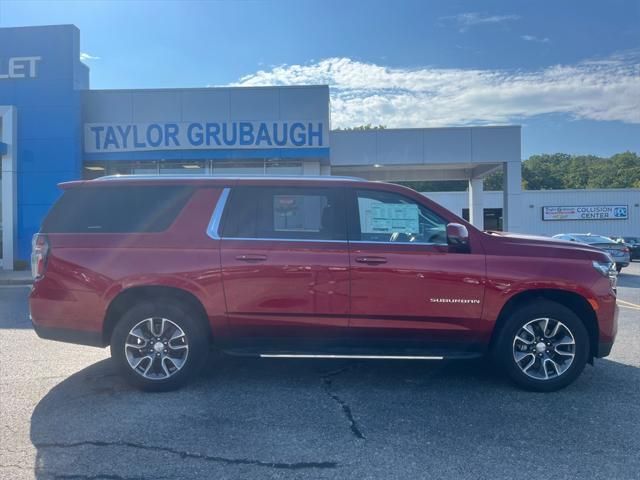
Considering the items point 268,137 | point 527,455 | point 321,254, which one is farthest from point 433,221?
point 268,137

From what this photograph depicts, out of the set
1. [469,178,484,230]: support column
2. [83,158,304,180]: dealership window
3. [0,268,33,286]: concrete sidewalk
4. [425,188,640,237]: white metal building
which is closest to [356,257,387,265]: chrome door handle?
[0,268,33,286]: concrete sidewalk

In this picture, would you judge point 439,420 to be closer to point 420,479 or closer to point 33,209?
point 420,479

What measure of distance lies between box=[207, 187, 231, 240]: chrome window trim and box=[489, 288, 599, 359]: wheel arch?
9.12ft

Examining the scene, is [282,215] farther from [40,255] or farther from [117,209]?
[40,255]

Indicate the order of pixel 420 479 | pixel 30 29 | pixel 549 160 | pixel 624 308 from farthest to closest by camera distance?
pixel 549 160 < pixel 30 29 < pixel 624 308 < pixel 420 479

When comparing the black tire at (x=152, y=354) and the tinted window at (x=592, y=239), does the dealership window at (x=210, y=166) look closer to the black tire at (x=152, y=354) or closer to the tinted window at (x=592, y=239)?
the tinted window at (x=592, y=239)

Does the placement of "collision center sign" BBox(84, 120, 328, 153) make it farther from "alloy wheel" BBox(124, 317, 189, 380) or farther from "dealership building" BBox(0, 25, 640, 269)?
"alloy wheel" BBox(124, 317, 189, 380)

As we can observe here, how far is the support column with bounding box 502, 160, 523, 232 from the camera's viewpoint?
68.7ft

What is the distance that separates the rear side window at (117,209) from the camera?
5344mm

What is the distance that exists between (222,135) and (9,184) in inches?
278

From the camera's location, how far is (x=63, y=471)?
12.1 feet

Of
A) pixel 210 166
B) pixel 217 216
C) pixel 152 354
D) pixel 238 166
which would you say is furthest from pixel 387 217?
pixel 210 166

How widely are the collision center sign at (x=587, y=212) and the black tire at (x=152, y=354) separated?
37952mm

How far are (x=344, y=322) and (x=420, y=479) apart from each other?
6.07 ft
